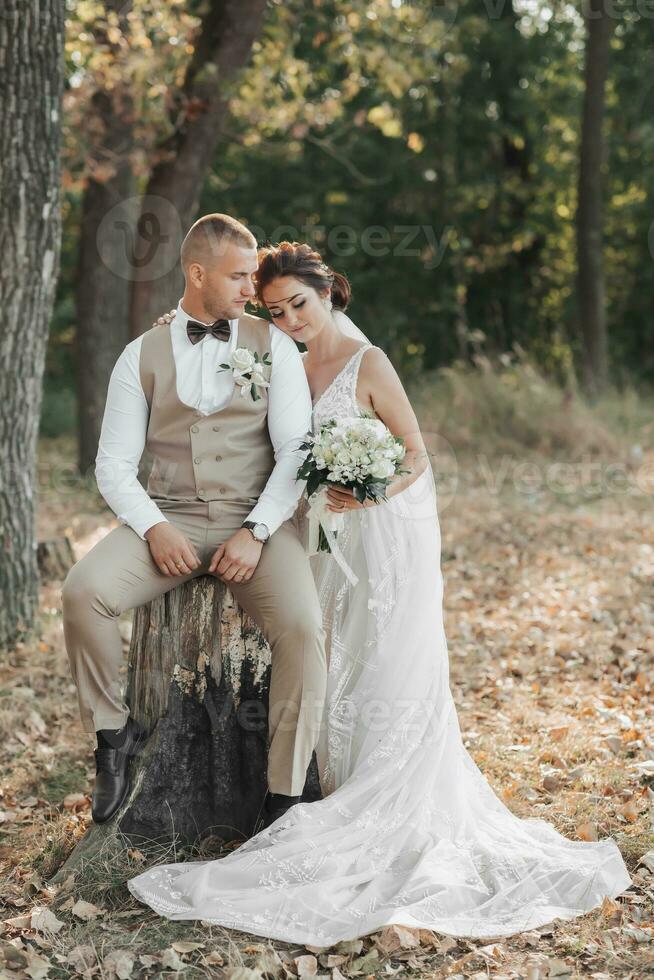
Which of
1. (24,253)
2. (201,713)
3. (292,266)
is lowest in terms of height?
(201,713)

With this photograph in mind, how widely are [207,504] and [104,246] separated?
687 centimetres

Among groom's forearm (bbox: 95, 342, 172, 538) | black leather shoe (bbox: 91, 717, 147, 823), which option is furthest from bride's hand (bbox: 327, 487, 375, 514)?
black leather shoe (bbox: 91, 717, 147, 823)

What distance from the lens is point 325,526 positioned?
3.75 metres

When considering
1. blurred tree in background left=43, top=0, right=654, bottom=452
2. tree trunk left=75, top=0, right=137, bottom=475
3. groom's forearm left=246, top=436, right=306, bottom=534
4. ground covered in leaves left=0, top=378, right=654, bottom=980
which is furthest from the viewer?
blurred tree in background left=43, top=0, right=654, bottom=452

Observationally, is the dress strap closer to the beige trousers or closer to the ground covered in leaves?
the beige trousers

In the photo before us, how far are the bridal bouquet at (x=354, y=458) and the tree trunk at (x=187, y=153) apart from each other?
16.0 ft

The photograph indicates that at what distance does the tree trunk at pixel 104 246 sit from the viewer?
9.19 m

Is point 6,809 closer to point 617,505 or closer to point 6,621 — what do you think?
point 6,621

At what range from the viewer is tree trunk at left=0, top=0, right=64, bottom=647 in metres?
5.17

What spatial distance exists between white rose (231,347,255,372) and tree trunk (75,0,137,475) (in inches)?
229

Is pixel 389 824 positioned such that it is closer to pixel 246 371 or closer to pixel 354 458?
pixel 354 458

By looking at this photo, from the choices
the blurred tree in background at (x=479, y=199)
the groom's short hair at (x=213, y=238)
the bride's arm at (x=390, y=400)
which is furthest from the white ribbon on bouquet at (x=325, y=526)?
the blurred tree in background at (x=479, y=199)

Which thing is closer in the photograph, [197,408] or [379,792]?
[379,792]

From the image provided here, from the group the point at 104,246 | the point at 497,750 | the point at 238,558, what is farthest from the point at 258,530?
the point at 104,246
